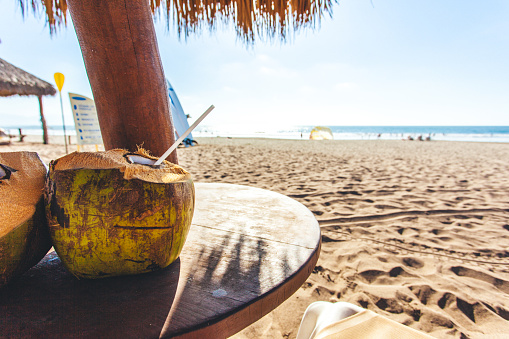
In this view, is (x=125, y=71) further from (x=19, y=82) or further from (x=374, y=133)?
(x=374, y=133)

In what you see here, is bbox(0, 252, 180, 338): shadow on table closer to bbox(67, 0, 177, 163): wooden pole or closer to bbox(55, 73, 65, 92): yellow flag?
bbox(67, 0, 177, 163): wooden pole

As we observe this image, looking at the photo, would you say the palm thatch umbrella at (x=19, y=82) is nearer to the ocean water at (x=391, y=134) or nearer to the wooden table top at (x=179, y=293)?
the wooden table top at (x=179, y=293)

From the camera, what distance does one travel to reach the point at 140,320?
1.43 feet

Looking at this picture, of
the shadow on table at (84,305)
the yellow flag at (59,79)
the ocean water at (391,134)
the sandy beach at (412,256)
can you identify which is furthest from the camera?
the ocean water at (391,134)

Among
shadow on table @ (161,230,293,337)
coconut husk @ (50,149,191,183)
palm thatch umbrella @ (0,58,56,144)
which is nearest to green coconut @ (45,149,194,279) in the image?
coconut husk @ (50,149,191,183)

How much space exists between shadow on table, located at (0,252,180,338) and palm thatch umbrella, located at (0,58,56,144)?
11.5m

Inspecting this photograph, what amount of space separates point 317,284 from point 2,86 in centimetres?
1192

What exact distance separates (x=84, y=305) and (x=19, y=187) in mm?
262

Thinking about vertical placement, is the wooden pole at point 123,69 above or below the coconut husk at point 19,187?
above

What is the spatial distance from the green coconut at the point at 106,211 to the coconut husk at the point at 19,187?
0.03 m

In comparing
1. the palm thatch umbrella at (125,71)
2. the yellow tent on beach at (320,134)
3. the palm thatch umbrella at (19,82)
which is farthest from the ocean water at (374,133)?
the palm thatch umbrella at (125,71)

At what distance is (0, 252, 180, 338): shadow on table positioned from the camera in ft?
1.35

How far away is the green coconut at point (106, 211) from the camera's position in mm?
473

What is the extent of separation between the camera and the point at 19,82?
29.8 ft
